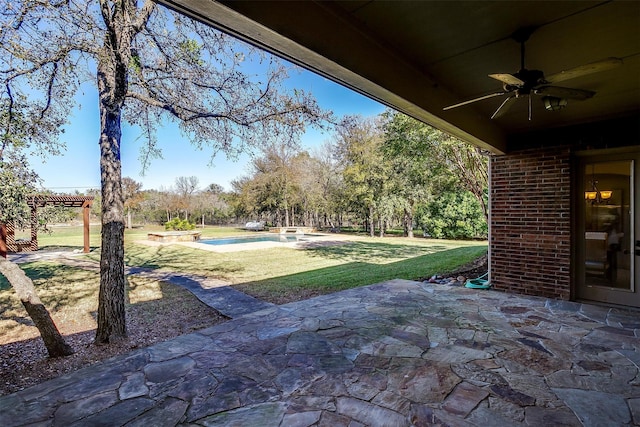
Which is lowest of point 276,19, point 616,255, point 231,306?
point 231,306

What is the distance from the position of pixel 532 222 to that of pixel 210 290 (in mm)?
5642

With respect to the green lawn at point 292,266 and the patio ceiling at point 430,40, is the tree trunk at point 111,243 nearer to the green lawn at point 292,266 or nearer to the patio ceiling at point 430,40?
the green lawn at point 292,266

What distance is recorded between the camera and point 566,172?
4.41 metres

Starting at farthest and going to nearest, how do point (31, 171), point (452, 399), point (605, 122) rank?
point (605, 122), point (31, 171), point (452, 399)

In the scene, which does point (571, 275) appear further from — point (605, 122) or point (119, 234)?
point (119, 234)

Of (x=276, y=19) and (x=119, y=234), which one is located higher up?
(x=276, y=19)

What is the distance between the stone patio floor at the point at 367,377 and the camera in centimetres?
190

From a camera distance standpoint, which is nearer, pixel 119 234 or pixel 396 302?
pixel 119 234

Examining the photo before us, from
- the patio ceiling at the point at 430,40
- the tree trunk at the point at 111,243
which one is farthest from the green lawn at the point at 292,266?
the patio ceiling at the point at 430,40

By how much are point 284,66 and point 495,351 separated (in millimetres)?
4423

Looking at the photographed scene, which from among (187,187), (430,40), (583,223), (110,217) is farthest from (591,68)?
(187,187)

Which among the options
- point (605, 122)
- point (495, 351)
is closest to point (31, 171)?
point (495, 351)

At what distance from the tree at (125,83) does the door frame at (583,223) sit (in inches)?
155

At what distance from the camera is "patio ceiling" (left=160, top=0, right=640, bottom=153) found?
185 cm
